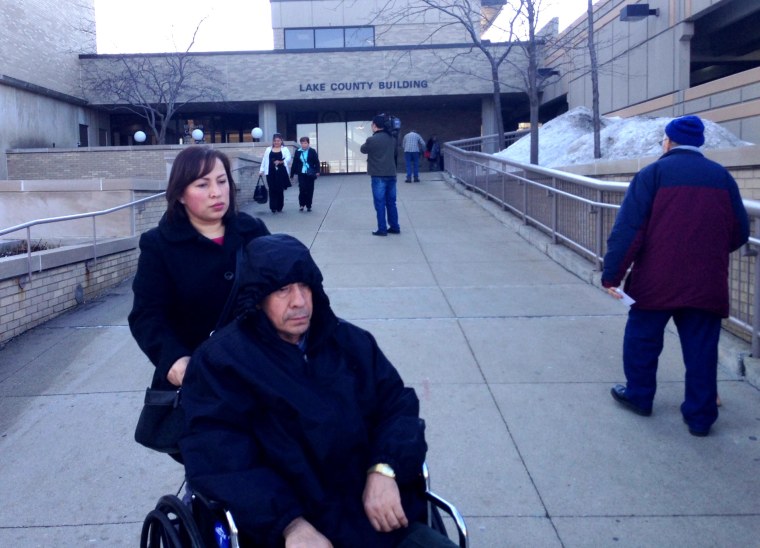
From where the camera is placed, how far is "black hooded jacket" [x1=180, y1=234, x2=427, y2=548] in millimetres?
2494

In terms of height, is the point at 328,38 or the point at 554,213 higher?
the point at 328,38

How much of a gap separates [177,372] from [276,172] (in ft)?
43.6

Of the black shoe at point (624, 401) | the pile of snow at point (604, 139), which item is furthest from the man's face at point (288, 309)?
the pile of snow at point (604, 139)

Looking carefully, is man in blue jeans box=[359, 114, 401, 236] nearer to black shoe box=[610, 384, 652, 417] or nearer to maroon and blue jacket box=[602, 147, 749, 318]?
black shoe box=[610, 384, 652, 417]

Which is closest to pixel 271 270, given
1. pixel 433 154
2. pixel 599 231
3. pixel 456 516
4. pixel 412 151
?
pixel 456 516

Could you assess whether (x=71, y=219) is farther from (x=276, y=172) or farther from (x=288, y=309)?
(x=288, y=309)

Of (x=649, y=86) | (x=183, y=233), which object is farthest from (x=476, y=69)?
(x=183, y=233)

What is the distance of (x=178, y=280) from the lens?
122 inches

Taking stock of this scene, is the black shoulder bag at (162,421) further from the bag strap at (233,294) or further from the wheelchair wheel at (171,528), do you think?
the wheelchair wheel at (171,528)

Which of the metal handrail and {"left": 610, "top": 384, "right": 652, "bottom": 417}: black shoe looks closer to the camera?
{"left": 610, "top": 384, "right": 652, "bottom": 417}: black shoe

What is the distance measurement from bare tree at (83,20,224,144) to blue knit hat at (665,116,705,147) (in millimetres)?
27455

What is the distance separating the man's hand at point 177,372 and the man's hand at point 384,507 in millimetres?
775

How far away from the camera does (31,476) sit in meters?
4.64

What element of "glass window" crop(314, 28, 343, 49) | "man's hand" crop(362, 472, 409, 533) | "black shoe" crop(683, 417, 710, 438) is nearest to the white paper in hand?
"black shoe" crop(683, 417, 710, 438)
